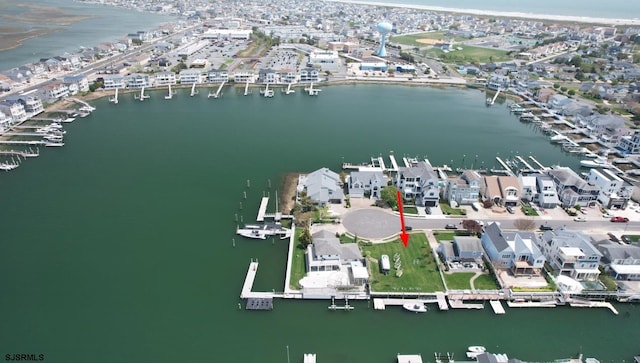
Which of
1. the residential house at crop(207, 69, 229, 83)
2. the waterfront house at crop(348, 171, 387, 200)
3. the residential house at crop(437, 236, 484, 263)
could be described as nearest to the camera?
the residential house at crop(437, 236, 484, 263)

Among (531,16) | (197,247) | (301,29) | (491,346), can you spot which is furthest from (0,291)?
(531,16)

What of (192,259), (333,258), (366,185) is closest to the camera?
(333,258)

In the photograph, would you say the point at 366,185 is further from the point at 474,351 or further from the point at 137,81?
the point at 137,81

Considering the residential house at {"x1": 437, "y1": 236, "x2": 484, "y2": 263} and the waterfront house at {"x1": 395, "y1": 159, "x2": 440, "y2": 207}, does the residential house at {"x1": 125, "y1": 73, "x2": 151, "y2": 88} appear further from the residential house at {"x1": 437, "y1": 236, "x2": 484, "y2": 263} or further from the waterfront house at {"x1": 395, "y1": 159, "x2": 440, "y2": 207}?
the residential house at {"x1": 437, "y1": 236, "x2": 484, "y2": 263}

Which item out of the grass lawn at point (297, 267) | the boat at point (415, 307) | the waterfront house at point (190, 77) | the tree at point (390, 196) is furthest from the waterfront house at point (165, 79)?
the boat at point (415, 307)

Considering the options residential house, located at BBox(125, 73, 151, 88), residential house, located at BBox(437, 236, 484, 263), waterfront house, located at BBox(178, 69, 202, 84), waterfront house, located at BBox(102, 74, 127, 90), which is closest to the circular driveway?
residential house, located at BBox(437, 236, 484, 263)

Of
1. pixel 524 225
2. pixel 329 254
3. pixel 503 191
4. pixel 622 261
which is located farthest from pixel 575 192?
pixel 329 254

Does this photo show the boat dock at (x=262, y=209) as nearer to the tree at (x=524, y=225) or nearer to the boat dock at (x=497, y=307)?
the boat dock at (x=497, y=307)
